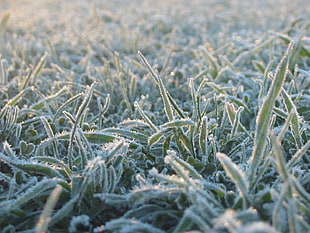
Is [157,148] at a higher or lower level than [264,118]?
lower

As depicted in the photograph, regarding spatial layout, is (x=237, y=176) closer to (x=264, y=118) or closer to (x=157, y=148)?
(x=264, y=118)

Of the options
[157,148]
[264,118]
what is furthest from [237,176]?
[157,148]

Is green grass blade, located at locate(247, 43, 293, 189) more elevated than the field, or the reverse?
green grass blade, located at locate(247, 43, 293, 189)

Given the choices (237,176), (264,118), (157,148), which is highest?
(264,118)

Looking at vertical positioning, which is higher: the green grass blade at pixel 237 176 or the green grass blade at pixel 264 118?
the green grass blade at pixel 264 118

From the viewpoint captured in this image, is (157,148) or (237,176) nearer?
(237,176)

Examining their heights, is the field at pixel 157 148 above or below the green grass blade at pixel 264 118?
below

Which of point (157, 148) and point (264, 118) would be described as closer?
point (264, 118)

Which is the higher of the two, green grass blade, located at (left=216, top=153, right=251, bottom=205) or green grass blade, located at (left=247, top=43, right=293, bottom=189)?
green grass blade, located at (left=247, top=43, right=293, bottom=189)
